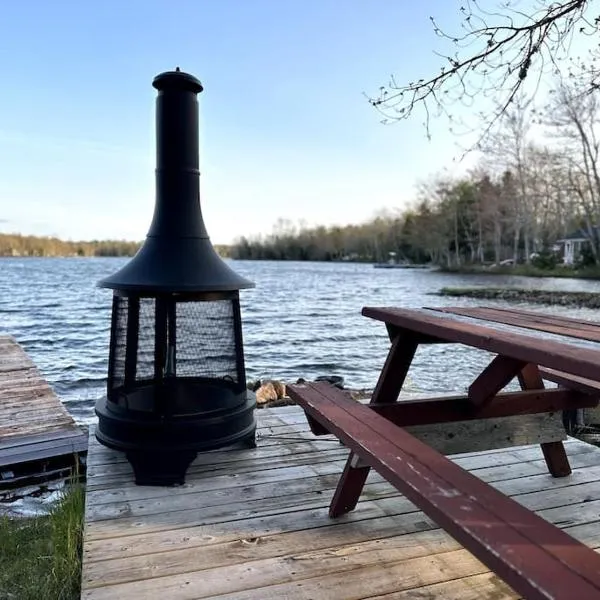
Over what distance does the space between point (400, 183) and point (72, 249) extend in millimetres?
65449

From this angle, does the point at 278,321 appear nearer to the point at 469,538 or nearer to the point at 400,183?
the point at 469,538

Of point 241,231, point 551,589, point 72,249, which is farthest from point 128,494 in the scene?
point 72,249

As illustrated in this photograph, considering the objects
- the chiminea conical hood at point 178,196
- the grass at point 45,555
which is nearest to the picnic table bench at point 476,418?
the chiminea conical hood at point 178,196

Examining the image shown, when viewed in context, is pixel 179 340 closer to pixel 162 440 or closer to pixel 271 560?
pixel 162 440

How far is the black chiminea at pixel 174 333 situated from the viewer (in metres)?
2.48

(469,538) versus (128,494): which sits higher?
(469,538)

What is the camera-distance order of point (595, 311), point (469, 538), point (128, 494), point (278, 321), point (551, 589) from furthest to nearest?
1. point (595, 311)
2. point (278, 321)
3. point (128, 494)
4. point (469, 538)
5. point (551, 589)

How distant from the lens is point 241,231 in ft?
293

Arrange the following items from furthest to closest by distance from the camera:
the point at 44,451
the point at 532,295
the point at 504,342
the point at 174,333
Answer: the point at 532,295, the point at 44,451, the point at 174,333, the point at 504,342

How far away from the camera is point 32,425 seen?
4.00 metres

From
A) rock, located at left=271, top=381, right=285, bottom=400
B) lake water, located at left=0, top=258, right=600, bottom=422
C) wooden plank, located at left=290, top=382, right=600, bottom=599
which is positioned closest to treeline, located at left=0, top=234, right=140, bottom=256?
lake water, located at left=0, top=258, right=600, bottom=422

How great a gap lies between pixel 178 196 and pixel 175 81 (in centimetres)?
56

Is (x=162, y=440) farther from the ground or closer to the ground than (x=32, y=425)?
farther from the ground

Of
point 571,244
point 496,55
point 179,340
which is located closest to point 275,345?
point 496,55
